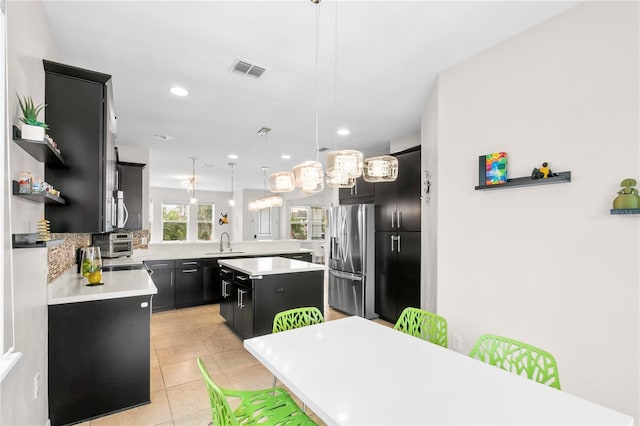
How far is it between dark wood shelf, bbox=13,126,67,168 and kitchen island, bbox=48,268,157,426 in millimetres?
931

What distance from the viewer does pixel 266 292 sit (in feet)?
11.9

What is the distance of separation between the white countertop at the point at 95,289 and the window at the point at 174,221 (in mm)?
7637

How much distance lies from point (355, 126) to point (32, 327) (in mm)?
3737

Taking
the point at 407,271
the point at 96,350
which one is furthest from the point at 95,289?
the point at 407,271

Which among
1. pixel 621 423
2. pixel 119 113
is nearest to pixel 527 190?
pixel 621 423

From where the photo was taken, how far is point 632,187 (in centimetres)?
173

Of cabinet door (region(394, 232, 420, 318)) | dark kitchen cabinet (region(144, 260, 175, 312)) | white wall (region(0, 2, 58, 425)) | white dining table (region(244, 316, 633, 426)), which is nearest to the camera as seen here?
white dining table (region(244, 316, 633, 426))

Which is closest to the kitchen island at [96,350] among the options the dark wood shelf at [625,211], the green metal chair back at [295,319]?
the green metal chair back at [295,319]

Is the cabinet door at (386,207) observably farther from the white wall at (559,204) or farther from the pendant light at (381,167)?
the pendant light at (381,167)

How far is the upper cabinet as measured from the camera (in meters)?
4.22

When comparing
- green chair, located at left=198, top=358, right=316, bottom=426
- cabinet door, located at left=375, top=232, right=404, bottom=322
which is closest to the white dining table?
green chair, located at left=198, top=358, right=316, bottom=426

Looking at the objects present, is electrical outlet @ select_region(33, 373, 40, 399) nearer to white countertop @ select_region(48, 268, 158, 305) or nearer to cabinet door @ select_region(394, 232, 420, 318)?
white countertop @ select_region(48, 268, 158, 305)

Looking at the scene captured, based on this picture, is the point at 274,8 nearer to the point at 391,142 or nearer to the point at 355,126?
the point at 355,126

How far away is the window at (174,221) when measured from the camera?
10.4 meters
